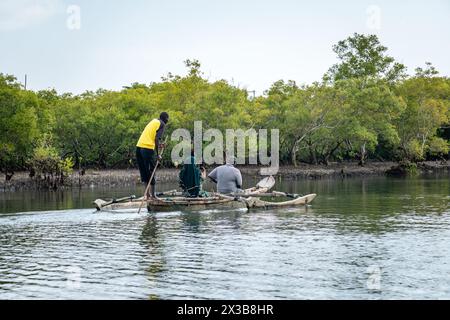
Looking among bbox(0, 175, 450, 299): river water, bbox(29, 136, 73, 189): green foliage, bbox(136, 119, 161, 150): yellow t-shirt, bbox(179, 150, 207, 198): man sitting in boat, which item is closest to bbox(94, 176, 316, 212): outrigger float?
bbox(0, 175, 450, 299): river water

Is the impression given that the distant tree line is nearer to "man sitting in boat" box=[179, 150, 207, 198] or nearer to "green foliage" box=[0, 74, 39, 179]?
"green foliage" box=[0, 74, 39, 179]

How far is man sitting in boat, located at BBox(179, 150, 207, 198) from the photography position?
24.8m

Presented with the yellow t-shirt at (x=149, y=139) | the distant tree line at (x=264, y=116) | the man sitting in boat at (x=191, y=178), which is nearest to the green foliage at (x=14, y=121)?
the distant tree line at (x=264, y=116)

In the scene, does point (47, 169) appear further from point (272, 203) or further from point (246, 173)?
point (272, 203)

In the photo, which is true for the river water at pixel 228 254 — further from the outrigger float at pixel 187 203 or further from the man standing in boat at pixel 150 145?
the man standing in boat at pixel 150 145

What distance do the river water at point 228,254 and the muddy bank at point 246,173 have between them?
74.9ft

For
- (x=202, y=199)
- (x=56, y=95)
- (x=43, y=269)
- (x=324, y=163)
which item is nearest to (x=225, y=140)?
(x=324, y=163)

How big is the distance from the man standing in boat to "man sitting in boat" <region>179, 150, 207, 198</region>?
57.5 inches

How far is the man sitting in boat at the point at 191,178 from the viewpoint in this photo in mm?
24812

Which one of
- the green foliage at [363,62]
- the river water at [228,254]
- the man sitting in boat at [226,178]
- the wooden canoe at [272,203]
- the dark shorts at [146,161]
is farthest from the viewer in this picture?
the green foliage at [363,62]

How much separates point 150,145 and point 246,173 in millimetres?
34616

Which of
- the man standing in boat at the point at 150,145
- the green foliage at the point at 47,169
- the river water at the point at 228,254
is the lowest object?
the river water at the point at 228,254

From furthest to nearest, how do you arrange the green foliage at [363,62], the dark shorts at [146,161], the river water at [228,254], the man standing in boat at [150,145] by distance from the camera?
the green foliage at [363,62] → the dark shorts at [146,161] → the man standing in boat at [150,145] → the river water at [228,254]
